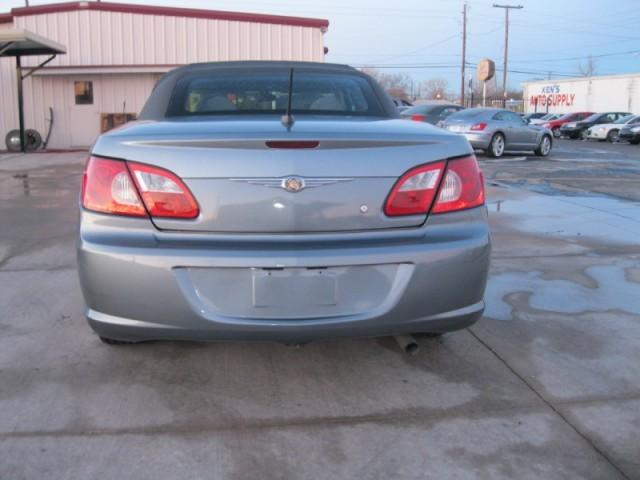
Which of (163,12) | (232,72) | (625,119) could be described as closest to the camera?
(232,72)

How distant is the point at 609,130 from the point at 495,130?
16.0 m

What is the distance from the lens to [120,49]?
71.1 ft

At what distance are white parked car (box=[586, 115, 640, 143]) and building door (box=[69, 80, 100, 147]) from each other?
22.8 m

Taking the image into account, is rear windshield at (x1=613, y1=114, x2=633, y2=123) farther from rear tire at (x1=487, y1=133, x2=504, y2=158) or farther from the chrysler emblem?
the chrysler emblem

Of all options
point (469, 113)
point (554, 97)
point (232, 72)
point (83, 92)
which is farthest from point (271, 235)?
point (554, 97)

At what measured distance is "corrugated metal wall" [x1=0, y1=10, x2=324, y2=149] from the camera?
21562 millimetres

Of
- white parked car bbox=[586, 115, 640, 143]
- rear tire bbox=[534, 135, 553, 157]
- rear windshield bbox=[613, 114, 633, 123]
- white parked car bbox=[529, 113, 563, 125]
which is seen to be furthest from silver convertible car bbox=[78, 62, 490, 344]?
white parked car bbox=[529, 113, 563, 125]

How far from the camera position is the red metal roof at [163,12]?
21.3 meters

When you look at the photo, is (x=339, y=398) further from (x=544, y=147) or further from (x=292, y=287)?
(x=544, y=147)

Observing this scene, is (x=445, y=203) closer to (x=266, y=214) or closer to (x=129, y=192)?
(x=266, y=214)

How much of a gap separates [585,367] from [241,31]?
66.0 feet

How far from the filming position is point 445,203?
Answer: 312 centimetres

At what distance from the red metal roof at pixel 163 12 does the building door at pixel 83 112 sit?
7.72 feet

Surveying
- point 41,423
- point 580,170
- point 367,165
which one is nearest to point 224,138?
point 367,165
